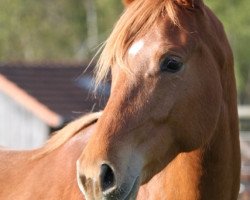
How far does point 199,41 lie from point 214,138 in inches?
20.4

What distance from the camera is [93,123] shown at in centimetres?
493

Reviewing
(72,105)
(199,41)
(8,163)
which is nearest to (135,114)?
(199,41)

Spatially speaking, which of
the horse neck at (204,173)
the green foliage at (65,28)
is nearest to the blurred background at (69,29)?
the green foliage at (65,28)

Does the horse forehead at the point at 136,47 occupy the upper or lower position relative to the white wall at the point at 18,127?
upper

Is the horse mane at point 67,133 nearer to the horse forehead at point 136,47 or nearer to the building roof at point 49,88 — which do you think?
the horse forehead at point 136,47

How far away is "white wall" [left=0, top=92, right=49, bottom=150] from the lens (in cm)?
1941

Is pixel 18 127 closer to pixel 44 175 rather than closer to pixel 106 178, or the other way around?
pixel 44 175

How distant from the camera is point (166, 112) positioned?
13.6 ft

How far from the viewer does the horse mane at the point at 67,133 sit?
4.94 metres

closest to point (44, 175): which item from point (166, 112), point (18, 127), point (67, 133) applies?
point (67, 133)

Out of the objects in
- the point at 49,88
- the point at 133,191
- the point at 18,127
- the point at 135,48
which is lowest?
the point at 18,127

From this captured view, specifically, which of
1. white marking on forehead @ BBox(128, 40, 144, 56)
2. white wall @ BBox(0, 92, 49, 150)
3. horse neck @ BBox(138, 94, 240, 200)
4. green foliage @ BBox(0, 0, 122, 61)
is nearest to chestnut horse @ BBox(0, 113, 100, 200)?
horse neck @ BBox(138, 94, 240, 200)

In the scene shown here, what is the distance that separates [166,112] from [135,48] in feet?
1.13

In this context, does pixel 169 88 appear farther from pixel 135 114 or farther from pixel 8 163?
pixel 8 163
